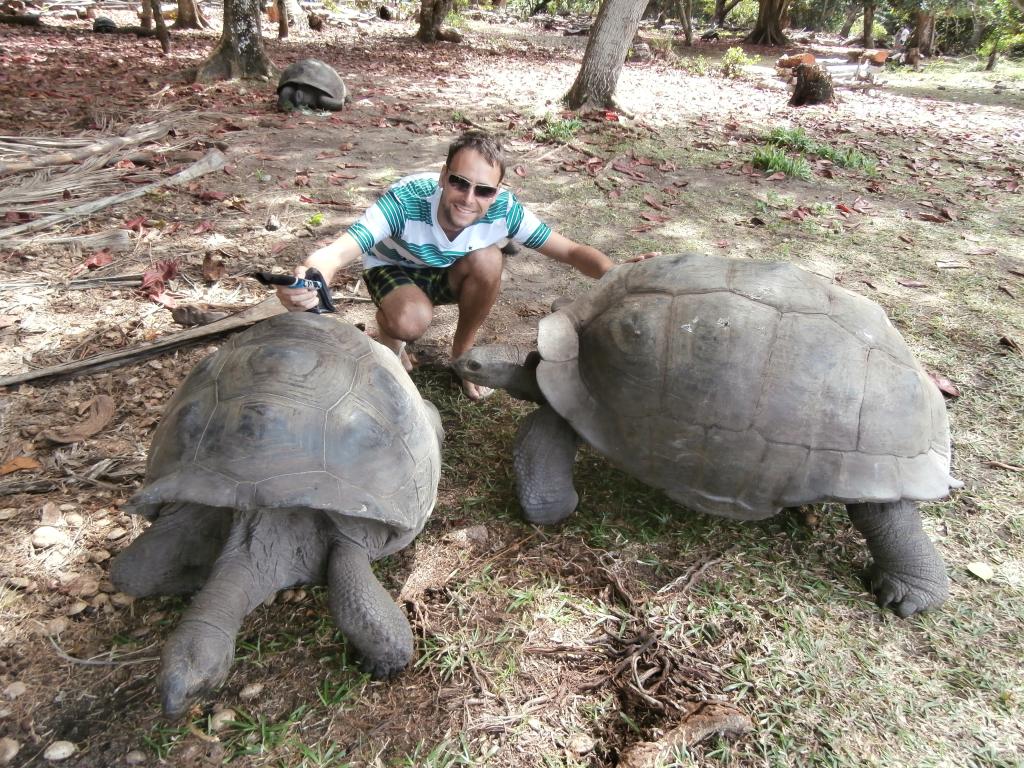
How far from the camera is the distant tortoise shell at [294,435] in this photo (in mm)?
1981

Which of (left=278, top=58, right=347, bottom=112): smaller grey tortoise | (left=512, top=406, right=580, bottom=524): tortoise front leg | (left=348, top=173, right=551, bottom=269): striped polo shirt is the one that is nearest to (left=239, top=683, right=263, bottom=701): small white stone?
(left=512, top=406, right=580, bottom=524): tortoise front leg

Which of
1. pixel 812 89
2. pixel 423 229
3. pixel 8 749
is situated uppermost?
pixel 812 89

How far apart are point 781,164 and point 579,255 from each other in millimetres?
4820

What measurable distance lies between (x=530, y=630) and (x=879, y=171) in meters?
7.61

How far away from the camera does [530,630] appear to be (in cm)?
231

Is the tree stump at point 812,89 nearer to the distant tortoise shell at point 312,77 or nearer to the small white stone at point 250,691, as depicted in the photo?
the distant tortoise shell at point 312,77

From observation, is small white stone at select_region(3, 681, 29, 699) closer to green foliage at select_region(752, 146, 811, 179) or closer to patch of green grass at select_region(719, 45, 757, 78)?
green foliage at select_region(752, 146, 811, 179)

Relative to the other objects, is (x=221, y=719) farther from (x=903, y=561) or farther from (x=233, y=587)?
(x=903, y=561)

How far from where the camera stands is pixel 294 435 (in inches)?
81.0

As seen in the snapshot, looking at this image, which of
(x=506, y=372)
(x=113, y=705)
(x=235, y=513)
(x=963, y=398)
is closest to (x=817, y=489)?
(x=506, y=372)

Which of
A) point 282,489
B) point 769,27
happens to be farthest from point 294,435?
point 769,27

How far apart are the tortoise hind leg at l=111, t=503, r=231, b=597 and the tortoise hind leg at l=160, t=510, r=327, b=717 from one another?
0.15 meters

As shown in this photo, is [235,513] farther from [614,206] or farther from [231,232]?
[614,206]

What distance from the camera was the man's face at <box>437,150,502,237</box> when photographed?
9.42 feet
